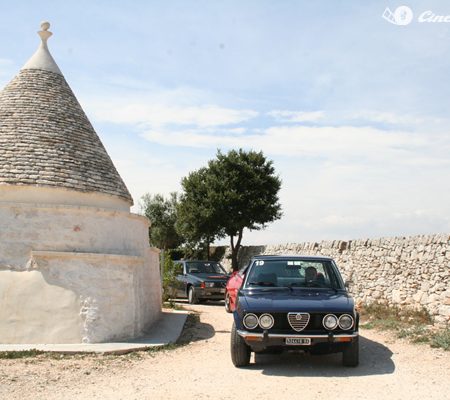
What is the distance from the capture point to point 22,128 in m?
11.2

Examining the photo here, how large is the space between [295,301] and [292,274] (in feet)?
4.26

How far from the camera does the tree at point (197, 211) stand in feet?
97.2

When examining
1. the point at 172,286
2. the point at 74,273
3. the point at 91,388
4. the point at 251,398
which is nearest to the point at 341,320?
the point at 251,398

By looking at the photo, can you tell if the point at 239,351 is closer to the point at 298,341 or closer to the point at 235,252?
the point at 298,341

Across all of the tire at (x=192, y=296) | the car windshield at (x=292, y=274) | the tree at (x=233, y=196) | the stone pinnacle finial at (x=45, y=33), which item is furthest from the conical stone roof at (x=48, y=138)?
the tree at (x=233, y=196)

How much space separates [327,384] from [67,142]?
756 centimetres

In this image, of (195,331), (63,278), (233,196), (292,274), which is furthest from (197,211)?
(292,274)

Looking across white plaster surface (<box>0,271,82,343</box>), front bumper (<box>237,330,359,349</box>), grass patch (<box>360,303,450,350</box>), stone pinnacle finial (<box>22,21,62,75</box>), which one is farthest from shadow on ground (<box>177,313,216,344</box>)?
stone pinnacle finial (<box>22,21,62,75</box>)

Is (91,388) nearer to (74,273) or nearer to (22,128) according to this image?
(74,273)

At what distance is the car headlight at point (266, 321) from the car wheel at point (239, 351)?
447 millimetres

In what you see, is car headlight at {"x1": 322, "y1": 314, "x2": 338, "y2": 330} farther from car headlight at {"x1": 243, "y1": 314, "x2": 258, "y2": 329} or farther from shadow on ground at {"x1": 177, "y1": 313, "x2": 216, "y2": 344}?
shadow on ground at {"x1": 177, "y1": 313, "x2": 216, "y2": 344}

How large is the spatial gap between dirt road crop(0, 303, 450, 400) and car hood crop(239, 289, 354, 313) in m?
0.85

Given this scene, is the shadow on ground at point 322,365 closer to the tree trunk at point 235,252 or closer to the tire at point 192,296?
the tire at point 192,296

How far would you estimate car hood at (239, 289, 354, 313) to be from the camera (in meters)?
7.23
